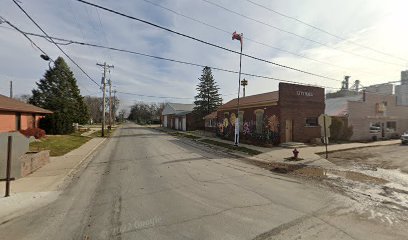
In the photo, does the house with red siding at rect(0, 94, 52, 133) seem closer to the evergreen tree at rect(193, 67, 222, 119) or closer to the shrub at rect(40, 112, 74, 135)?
Answer: the shrub at rect(40, 112, 74, 135)

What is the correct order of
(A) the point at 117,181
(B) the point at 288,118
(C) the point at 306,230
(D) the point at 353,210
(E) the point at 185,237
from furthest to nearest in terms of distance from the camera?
(B) the point at 288,118, (A) the point at 117,181, (D) the point at 353,210, (C) the point at 306,230, (E) the point at 185,237

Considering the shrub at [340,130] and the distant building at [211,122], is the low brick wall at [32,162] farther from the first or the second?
the distant building at [211,122]

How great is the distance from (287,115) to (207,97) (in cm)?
2758

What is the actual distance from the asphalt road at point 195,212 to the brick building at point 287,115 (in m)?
13.1

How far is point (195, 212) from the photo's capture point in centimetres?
662

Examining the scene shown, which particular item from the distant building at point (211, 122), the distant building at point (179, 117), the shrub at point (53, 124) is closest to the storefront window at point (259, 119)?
the distant building at point (211, 122)

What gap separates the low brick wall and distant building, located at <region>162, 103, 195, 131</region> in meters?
36.5

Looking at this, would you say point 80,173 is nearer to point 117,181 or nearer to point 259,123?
point 117,181

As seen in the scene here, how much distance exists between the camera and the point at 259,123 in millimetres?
26125

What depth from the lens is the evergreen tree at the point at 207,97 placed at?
162 feet

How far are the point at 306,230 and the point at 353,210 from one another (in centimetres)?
236

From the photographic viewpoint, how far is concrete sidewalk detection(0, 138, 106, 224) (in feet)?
23.0

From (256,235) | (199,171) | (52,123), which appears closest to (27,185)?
(199,171)

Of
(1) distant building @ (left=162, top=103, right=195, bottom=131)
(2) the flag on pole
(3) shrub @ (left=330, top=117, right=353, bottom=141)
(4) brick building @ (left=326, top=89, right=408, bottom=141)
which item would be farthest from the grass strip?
(1) distant building @ (left=162, top=103, right=195, bottom=131)
